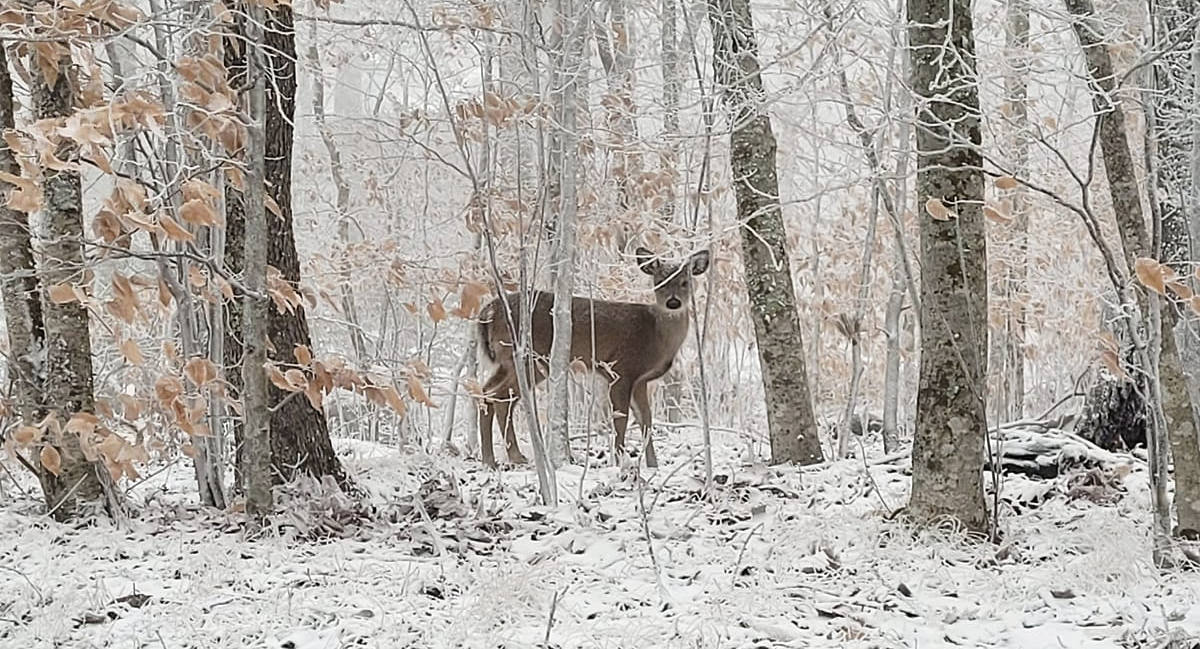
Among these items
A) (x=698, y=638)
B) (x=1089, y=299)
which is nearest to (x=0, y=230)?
(x=698, y=638)

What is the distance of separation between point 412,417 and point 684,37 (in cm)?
355

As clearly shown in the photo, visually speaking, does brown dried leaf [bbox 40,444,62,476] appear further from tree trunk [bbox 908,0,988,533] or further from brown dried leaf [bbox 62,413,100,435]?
tree trunk [bbox 908,0,988,533]

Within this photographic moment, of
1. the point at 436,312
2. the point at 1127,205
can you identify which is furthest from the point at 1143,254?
the point at 436,312

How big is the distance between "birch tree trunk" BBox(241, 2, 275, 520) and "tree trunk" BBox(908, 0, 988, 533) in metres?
2.67

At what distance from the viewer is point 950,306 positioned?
484 cm

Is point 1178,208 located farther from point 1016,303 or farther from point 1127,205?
point 1016,303

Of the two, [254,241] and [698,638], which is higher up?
[254,241]

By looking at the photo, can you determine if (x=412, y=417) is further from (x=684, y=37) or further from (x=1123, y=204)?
(x=1123, y=204)

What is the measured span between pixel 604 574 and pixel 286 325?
2282mm

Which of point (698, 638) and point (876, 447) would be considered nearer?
point (698, 638)

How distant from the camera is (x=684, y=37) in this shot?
8836mm

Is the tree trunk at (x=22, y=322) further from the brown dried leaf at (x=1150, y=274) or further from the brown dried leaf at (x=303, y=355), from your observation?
the brown dried leaf at (x=1150, y=274)

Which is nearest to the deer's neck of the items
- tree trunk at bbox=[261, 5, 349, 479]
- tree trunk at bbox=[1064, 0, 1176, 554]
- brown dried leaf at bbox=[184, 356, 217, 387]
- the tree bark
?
tree trunk at bbox=[261, 5, 349, 479]

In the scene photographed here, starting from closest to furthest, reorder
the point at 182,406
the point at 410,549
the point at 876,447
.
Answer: the point at 182,406
the point at 410,549
the point at 876,447
